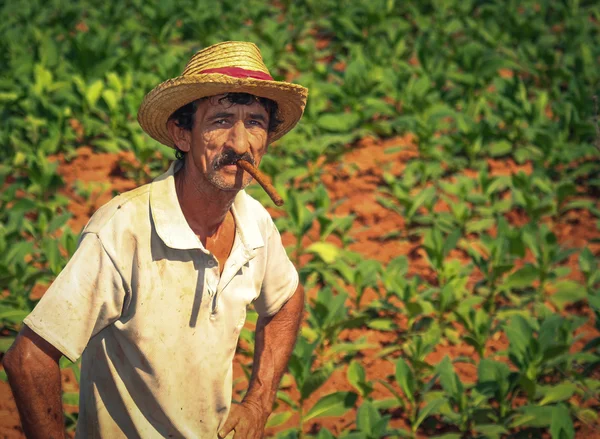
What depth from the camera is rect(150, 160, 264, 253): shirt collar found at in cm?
232

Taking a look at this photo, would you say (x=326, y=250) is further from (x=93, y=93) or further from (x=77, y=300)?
(x=77, y=300)

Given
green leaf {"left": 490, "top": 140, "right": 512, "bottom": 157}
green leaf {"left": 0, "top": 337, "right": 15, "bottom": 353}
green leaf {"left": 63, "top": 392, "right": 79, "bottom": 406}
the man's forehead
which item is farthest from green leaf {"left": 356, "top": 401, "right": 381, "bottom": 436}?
green leaf {"left": 490, "top": 140, "right": 512, "bottom": 157}

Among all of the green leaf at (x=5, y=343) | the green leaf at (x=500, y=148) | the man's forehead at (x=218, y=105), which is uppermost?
the man's forehead at (x=218, y=105)

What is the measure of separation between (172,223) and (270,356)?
→ 663mm

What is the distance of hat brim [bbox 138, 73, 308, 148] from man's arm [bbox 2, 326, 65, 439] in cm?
71

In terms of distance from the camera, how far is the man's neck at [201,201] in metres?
2.45

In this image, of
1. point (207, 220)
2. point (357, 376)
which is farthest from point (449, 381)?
point (207, 220)

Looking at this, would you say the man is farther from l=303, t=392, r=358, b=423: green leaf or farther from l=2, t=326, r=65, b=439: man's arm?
l=303, t=392, r=358, b=423: green leaf

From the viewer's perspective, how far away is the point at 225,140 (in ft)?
7.93

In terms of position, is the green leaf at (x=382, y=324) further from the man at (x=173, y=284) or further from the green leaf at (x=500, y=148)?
the green leaf at (x=500, y=148)

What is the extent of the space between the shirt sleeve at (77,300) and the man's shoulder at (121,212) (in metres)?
0.04

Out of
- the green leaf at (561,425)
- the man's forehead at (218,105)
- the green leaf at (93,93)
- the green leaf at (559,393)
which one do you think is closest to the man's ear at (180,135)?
the man's forehead at (218,105)

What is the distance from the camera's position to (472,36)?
9.73 m

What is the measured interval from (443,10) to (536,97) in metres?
1.98
